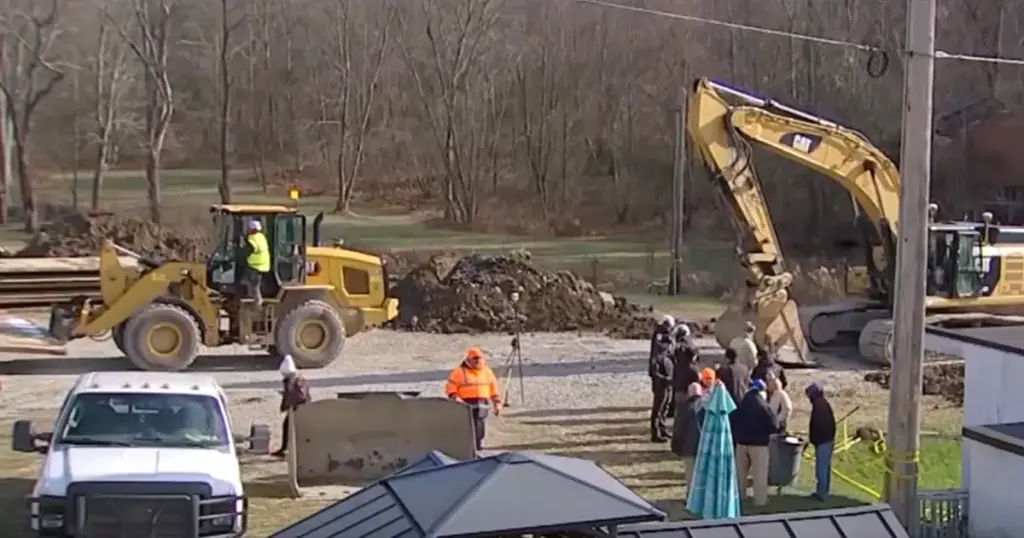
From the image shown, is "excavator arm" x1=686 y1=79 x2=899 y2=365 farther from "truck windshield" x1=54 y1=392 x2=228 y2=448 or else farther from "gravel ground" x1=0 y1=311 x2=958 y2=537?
"truck windshield" x1=54 y1=392 x2=228 y2=448

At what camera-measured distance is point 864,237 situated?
25.1 metres

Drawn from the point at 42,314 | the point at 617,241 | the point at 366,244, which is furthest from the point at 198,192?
the point at 42,314

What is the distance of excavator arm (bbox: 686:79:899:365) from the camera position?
22.0 metres

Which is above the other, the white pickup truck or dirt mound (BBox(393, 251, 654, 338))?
dirt mound (BBox(393, 251, 654, 338))

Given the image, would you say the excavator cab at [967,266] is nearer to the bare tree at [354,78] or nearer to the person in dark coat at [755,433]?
the person in dark coat at [755,433]

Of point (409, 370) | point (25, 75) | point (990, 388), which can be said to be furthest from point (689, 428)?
point (25, 75)

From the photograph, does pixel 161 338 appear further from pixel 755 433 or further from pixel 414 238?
pixel 414 238

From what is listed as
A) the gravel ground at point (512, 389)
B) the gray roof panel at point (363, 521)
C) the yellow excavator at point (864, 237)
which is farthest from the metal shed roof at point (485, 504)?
the yellow excavator at point (864, 237)

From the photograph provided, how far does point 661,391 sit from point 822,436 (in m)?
3.52

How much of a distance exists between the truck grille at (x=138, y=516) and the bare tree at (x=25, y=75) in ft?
110

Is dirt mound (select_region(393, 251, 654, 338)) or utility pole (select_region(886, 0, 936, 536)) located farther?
dirt mound (select_region(393, 251, 654, 338))

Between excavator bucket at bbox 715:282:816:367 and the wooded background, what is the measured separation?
25.1 m

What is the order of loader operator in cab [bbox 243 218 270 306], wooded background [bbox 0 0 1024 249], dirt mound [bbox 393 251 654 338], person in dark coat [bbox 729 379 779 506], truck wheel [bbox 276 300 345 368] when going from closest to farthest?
1. person in dark coat [bbox 729 379 779 506]
2. loader operator in cab [bbox 243 218 270 306]
3. truck wheel [bbox 276 300 345 368]
4. dirt mound [bbox 393 251 654 338]
5. wooded background [bbox 0 0 1024 249]

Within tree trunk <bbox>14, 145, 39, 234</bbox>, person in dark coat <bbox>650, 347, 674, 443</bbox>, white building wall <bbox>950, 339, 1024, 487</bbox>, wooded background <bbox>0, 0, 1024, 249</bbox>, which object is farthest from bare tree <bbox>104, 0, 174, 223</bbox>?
white building wall <bbox>950, 339, 1024, 487</bbox>
